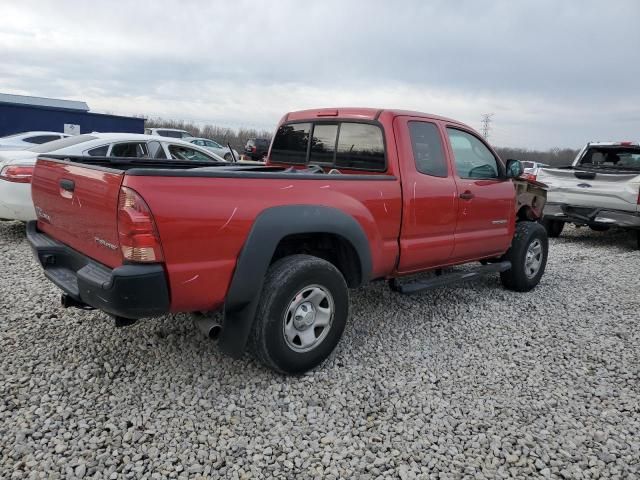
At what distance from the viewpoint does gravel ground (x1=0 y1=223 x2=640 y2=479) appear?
2.50 meters

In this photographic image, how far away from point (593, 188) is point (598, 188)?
0.25 ft

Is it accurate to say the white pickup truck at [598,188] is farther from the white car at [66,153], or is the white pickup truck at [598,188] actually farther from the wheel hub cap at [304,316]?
the wheel hub cap at [304,316]

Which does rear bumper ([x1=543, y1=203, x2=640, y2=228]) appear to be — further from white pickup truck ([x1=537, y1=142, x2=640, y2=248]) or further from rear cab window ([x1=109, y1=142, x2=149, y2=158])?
rear cab window ([x1=109, y1=142, x2=149, y2=158])

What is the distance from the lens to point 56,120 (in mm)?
18578

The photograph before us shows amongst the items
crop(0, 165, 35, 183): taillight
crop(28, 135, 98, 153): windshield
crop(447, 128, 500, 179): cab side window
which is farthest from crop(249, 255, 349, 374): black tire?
crop(28, 135, 98, 153): windshield

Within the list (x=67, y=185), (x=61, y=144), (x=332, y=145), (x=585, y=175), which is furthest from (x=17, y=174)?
(x=585, y=175)

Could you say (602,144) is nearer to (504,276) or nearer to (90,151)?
(504,276)

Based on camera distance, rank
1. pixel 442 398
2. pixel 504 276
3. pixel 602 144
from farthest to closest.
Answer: pixel 602 144 → pixel 504 276 → pixel 442 398

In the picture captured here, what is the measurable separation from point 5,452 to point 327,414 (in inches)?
67.3

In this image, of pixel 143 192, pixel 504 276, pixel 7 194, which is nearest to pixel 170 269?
pixel 143 192

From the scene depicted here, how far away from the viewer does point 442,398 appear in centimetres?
315

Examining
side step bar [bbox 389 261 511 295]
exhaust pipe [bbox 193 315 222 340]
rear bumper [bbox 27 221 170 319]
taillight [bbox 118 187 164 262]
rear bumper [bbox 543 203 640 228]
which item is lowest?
exhaust pipe [bbox 193 315 222 340]

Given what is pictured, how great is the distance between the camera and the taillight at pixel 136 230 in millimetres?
2430

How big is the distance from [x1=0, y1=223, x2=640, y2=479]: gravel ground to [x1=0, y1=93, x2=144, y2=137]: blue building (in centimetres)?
1614
